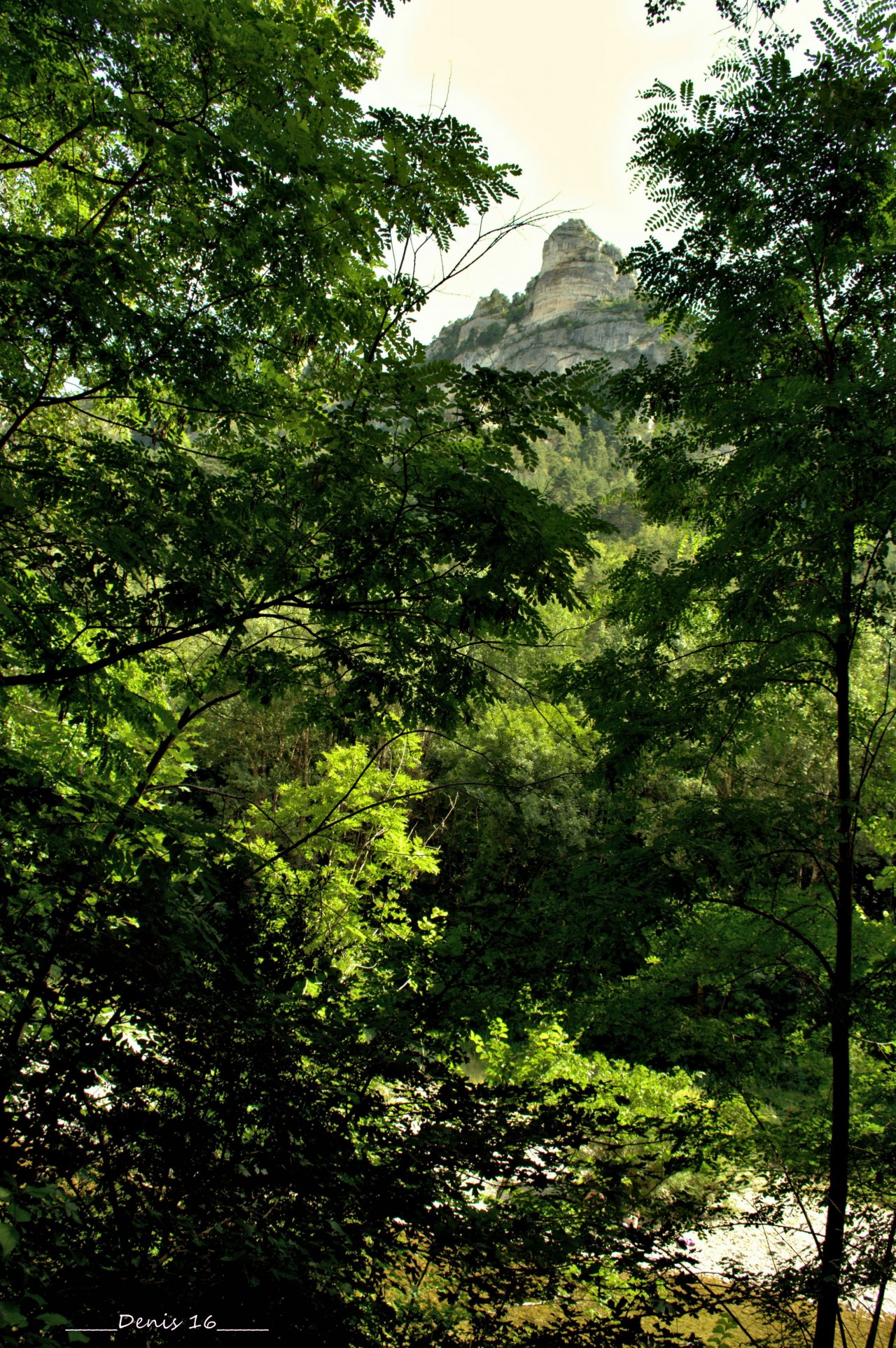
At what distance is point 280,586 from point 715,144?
12.8 feet

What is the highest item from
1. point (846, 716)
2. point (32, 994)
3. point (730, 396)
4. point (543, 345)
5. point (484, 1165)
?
point (543, 345)

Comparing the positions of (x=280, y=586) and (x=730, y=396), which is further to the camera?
(x=730, y=396)

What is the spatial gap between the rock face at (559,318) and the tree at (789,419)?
8022 cm

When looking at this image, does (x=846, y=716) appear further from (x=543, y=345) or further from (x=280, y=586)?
(x=543, y=345)

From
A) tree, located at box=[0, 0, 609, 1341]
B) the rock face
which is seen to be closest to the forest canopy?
tree, located at box=[0, 0, 609, 1341]

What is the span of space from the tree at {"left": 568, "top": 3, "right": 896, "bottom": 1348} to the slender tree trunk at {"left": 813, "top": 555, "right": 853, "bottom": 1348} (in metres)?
0.01

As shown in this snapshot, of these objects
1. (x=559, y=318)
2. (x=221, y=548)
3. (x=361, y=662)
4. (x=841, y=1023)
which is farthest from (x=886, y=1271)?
(x=559, y=318)

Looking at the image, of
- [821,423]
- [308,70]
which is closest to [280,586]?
[308,70]

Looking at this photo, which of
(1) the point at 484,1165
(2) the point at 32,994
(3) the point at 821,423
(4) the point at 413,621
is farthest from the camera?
(3) the point at 821,423

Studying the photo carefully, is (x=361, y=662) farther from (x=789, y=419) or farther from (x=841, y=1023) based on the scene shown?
(x=841, y=1023)

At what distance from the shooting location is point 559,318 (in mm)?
83312

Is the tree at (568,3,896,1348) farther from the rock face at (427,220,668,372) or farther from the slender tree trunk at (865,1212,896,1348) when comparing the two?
the rock face at (427,220,668,372)

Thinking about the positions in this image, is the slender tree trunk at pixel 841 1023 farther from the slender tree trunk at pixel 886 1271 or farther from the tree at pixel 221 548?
the tree at pixel 221 548

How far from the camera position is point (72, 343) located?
7.02 ft
